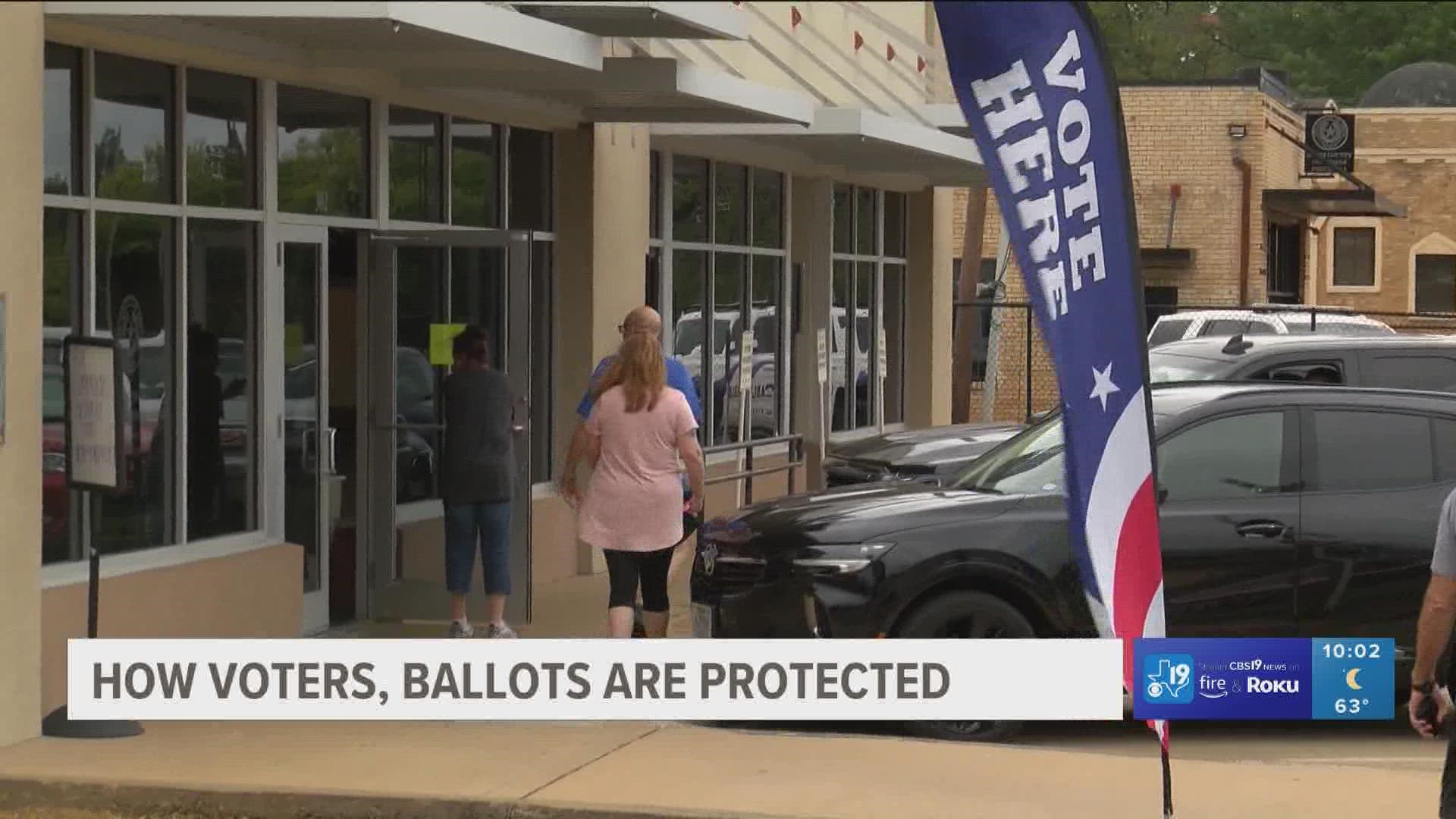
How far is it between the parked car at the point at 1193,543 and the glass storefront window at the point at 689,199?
26.4 ft

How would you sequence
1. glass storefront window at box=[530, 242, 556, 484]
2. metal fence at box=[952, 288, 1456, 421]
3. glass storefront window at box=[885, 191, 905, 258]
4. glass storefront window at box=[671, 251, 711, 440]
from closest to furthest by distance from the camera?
glass storefront window at box=[530, 242, 556, 484], glass storefront window at box=[671, 251, 711, 440], metal fence at box=[952, 288, 1456, 421], glass storefront window at box=[885, 191, 905, 258]

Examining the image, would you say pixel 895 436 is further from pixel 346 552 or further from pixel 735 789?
pixel 735 789

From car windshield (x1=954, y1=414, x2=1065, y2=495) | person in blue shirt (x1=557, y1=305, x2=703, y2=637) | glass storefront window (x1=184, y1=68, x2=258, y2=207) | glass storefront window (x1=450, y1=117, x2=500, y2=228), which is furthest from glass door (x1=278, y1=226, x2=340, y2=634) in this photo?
car windshield (x1=954, y1=414, x2=1065, y2=495)

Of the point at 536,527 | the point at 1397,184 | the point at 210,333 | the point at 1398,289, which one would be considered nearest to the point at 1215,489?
the point at 210,333

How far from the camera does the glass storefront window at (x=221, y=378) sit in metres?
11.8

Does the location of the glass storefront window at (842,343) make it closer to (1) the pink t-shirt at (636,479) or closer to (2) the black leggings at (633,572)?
(2) the black leggings at (633,572)

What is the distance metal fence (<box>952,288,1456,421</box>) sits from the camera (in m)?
22.3

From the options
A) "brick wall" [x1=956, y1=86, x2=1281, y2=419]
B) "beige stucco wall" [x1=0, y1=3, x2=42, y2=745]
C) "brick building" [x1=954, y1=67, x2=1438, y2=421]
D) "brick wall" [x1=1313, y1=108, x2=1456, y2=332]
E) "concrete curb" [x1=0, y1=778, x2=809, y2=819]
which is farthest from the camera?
"brick wall" [x1=956, y1=86, x2=1281, y2=419]

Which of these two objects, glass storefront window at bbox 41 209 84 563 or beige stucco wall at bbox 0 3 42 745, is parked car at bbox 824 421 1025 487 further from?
beige stucco wall at bbox 0 3 42 745

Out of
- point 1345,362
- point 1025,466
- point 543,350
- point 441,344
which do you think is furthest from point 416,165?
point 1345,362

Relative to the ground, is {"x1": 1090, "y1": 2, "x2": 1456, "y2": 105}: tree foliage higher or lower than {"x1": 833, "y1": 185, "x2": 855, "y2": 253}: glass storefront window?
higher

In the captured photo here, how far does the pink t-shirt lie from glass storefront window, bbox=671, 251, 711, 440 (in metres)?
8.02

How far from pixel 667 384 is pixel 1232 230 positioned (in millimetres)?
25428

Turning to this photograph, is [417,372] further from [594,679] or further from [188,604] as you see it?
[594,679]
